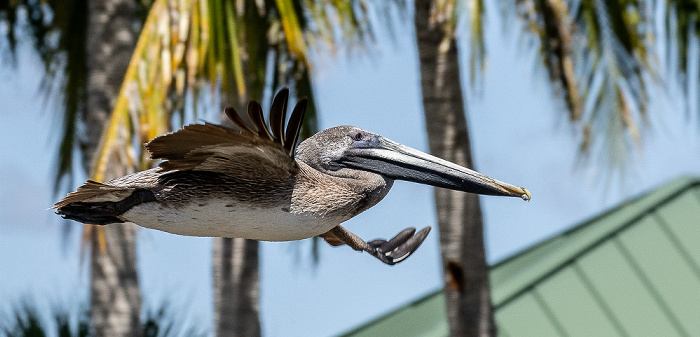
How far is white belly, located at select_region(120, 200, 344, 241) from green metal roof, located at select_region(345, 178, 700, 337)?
24.2 feet

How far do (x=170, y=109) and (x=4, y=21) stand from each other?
546cm

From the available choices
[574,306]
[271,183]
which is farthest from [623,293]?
[271,183]

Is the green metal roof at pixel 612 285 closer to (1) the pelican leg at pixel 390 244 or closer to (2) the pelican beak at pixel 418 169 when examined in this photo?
(1) the pelican leg at pixel 390 244

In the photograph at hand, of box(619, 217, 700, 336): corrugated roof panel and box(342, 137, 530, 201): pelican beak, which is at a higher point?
box(342, 137, 530, 201): pelican beak

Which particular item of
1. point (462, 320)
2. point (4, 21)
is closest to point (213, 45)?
point (462, 320)

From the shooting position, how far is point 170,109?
5.59 meters

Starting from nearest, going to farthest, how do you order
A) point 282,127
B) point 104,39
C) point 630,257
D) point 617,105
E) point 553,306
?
1. point 282,127
2. point 104,39
3. point 617,105
4. point 553,306
5. point 630,257

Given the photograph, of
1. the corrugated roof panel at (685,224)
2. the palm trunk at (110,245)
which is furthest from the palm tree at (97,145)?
the corrugated roof panel at (685,224)

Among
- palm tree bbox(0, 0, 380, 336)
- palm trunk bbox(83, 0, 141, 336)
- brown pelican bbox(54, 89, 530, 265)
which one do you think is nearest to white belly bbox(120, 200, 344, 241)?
brown pelican bbox(54, 89, 530, 265)

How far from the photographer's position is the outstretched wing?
6.68 feet

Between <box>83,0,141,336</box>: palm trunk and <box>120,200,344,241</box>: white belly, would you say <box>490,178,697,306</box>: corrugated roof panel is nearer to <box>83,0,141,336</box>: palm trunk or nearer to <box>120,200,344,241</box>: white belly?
<box>83,0,141,336</box>: palm trunk

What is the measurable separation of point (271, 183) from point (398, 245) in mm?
750

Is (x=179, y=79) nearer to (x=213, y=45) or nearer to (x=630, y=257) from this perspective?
(x=213, y=45)

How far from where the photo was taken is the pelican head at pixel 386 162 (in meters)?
2.30
